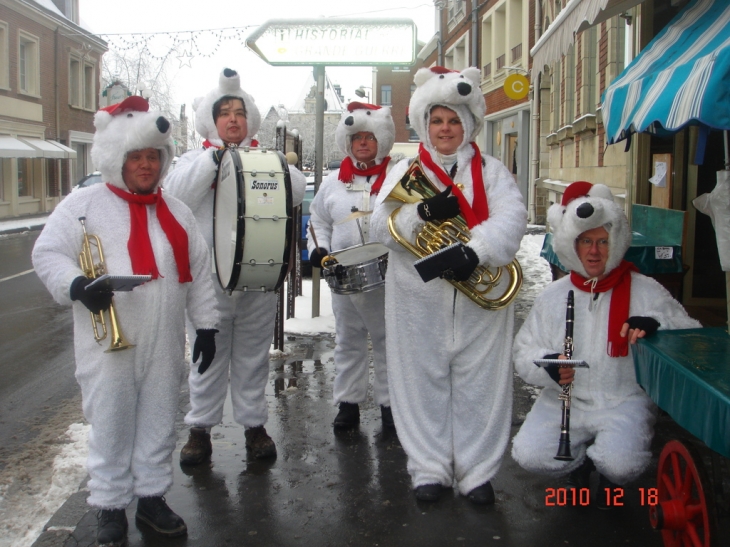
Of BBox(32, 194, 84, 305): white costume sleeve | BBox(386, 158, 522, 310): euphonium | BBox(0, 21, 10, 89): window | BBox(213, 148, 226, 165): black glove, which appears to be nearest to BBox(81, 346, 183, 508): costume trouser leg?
BBox(32, 194, 84, 305): white costume sleeve

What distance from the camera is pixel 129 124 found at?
10.8 feet

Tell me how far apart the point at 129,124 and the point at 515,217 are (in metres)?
1.78

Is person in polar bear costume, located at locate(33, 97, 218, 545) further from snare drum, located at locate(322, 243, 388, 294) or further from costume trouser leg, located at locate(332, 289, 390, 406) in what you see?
costume trouser leg, located at locate(332, 289, 390, 406)

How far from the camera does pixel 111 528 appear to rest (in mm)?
3166

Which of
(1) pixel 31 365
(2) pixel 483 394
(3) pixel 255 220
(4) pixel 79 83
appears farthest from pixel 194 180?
(4) pixel 79 83

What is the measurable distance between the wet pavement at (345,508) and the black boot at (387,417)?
0.14 m

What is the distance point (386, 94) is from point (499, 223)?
55.6 metres

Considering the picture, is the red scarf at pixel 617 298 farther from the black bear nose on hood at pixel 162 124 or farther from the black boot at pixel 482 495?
the black bear nose on hood at pixel 162 124

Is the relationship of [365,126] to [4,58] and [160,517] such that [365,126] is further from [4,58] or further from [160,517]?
[4,58]

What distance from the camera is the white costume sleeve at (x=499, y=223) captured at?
3359mm

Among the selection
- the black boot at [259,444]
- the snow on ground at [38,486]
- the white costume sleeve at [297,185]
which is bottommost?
the snow on ground at [38,486]

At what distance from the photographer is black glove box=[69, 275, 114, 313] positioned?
297cm

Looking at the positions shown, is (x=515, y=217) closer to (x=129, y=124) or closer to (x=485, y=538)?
(x=485, y=538)

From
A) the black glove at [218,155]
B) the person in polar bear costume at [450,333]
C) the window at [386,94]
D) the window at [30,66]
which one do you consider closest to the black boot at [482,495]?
the person in polar bear costume at [450,333]
